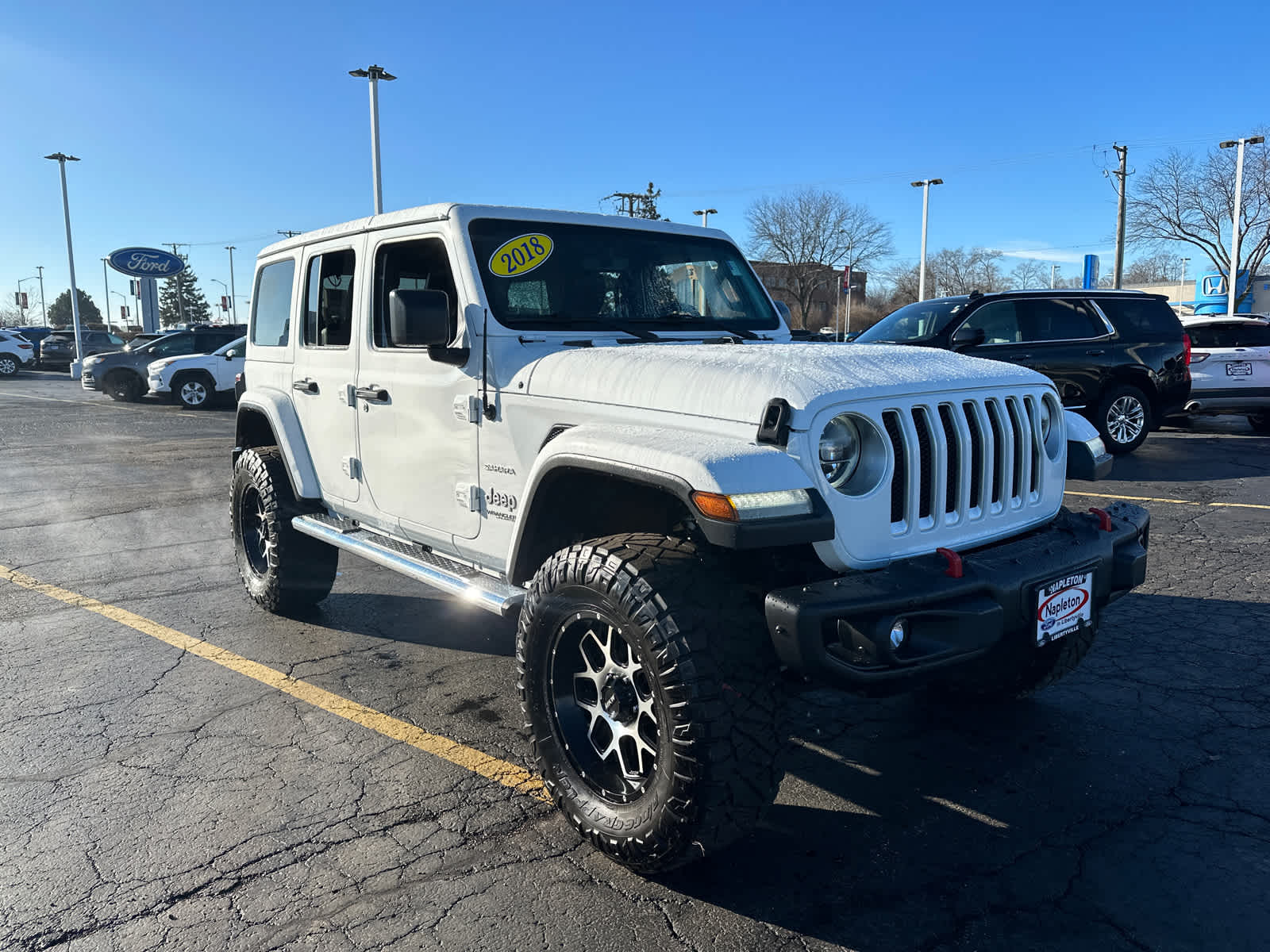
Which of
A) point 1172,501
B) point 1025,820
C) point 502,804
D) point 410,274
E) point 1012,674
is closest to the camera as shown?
point 1025,820

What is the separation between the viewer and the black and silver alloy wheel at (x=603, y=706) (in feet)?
9.25

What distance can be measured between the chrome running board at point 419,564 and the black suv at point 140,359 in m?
17.8

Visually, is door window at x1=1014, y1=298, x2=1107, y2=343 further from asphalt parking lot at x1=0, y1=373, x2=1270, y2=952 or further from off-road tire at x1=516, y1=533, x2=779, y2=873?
off-road tire at x1=516, y1=533, x2=779, y2=873

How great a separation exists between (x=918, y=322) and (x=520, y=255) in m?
8.06

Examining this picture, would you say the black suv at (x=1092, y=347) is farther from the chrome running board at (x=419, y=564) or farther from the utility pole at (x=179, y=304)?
the utility pole at (x=179, y=304)

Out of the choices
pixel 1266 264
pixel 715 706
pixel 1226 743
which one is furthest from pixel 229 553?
pixel 1266 264

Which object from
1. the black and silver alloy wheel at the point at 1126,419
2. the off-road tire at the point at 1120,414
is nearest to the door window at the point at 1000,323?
the off-road tire at the point at 1120,414

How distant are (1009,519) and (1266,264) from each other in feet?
175

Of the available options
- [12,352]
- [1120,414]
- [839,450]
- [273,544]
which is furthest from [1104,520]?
[12,352]

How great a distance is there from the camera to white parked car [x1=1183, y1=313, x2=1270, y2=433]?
12492 mm

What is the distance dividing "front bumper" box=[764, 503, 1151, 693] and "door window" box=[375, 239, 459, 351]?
196 cm

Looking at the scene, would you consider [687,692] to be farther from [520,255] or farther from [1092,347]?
[1092,347]

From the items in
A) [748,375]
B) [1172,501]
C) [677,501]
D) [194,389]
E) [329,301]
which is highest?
[329,301]

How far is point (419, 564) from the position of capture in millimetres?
3971
